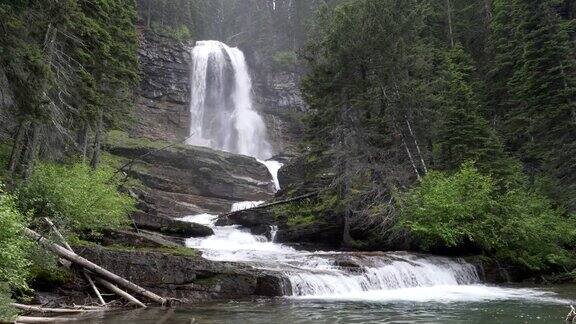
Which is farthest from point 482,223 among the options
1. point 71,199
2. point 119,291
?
point 71,199

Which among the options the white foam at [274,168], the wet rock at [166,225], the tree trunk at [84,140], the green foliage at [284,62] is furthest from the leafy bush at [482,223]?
the green foliage at [284,62]

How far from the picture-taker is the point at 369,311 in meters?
11.1

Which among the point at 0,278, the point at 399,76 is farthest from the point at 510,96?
the point at 0,278

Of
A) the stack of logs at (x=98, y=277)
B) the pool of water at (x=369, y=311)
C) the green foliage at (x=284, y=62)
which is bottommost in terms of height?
the pool of water at (x=369, y=311)

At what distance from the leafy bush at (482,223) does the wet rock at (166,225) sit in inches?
414

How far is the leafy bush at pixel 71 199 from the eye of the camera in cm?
1421

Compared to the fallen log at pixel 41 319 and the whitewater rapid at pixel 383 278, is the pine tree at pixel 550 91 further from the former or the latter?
the fallen log at pixel 41 319

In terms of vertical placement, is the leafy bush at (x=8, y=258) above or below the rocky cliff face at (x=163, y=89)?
below

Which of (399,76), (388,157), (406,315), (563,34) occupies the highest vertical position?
(563,34)

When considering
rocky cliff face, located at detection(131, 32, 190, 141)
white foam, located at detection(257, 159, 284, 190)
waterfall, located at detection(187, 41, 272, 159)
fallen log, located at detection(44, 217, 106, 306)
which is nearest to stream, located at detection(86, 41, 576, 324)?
fallen log, located at detection(44, 217, 106, 306)

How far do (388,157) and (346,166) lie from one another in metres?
2.71

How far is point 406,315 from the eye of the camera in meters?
10.6

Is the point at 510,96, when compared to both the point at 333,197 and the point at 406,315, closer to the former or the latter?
the point at 333,197

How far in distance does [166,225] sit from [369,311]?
14.2 meters
